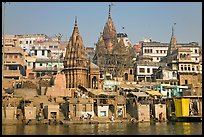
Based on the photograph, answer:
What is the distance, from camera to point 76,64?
147 feet

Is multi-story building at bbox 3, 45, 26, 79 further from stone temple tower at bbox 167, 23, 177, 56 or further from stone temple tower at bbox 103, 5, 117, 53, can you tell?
stone temple tower at bbox 167, 23, 177, 56

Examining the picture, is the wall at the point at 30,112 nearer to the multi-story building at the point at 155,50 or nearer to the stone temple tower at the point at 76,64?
the stone temple tower at the point at 76,64

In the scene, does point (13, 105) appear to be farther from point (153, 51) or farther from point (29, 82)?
point (153, 51)

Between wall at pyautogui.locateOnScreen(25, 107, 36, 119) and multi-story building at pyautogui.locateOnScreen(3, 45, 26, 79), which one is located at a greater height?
multi-story building at pyautogui.locateOnScreen(3, 45, 26, 79)

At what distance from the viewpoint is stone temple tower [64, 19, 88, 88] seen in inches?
1741

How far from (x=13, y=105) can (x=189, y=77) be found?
29.0 metres

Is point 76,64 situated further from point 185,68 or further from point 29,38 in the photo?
point 29,38

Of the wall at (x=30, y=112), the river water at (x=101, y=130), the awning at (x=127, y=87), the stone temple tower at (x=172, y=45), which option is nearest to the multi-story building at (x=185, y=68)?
the stone temple tower at (x=172, y=45)

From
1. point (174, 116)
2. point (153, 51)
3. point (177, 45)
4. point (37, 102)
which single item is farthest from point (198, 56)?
point (37, 102)

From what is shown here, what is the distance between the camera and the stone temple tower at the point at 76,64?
145 feet

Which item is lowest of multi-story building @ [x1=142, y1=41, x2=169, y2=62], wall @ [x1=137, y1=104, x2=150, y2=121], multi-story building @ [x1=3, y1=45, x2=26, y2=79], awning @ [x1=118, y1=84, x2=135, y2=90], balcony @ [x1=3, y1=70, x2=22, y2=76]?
wall @ [x1=137, y1=104, x2=150, y2=121]

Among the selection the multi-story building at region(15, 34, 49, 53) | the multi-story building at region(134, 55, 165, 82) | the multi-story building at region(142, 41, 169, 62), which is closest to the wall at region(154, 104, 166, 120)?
the multi-story building at region(134, 55, 165, 82)

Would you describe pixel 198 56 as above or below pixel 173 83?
above

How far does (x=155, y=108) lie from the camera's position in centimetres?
3528
